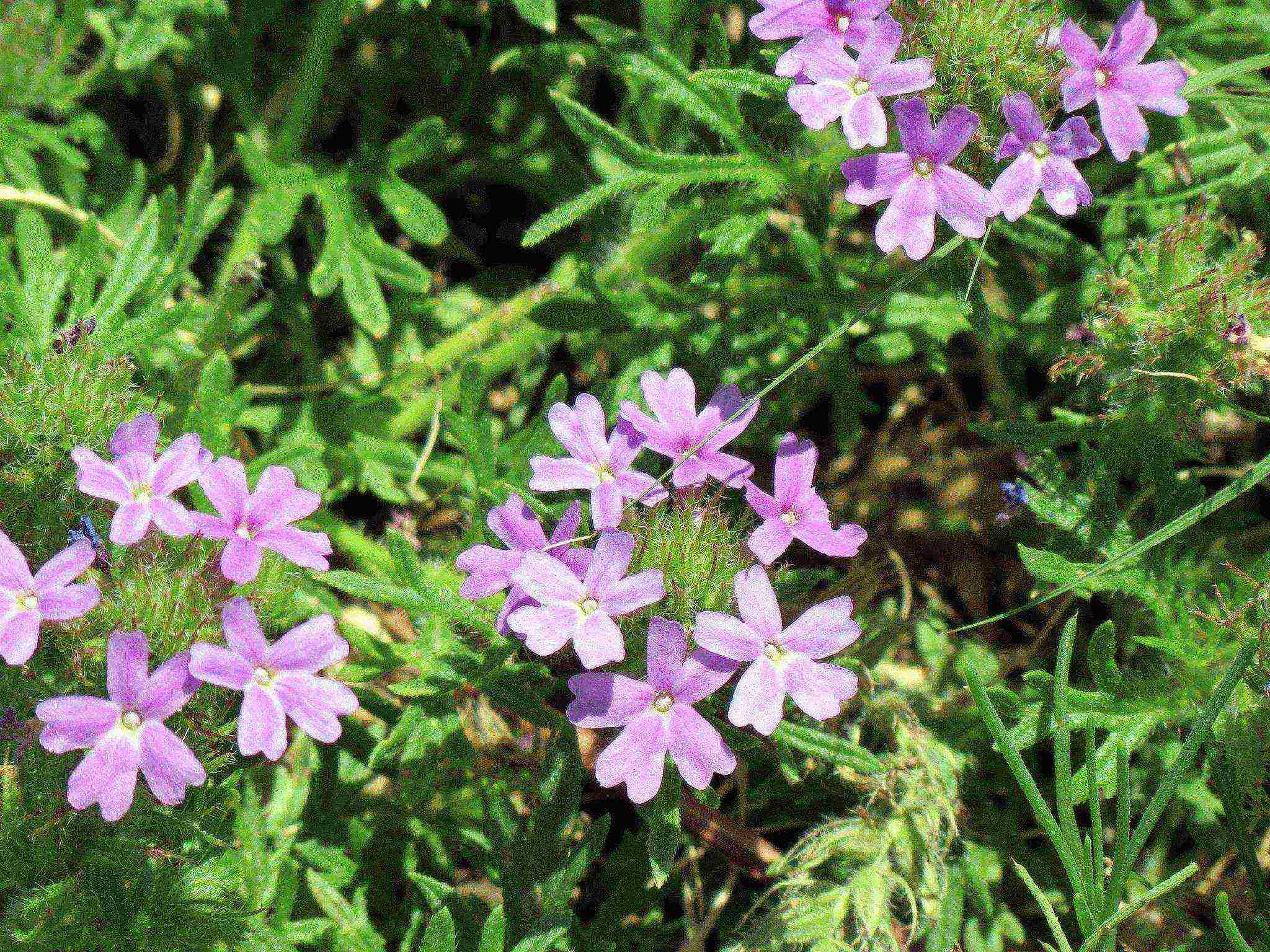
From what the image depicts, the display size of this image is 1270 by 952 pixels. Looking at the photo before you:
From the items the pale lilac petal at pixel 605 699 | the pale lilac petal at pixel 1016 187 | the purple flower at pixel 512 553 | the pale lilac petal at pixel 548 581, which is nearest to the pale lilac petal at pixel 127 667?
the purple flower at pixel 512 553

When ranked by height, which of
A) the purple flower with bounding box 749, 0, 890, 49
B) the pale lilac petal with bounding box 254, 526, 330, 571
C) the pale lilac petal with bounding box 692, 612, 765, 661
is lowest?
the pale lilac petal with bounding box 692, 612, 765, 661

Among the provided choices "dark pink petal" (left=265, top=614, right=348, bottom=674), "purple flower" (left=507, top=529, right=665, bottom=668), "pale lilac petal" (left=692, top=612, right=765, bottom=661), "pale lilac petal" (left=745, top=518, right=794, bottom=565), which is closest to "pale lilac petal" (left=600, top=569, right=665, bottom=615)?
"purple flower" (left=507, top=529, right=665, bottom=668)

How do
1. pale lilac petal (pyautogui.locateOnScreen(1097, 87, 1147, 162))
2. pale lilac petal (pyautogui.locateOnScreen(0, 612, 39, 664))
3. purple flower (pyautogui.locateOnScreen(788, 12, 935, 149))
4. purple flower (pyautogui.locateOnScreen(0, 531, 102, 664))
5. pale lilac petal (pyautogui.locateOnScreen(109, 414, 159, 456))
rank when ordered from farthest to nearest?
pale lilac petal (pyautogui.locateOnScreen(1097, 87, 1147, 162)) < purple flower (pyautogui.locateOnScreen(788, 12, 935, 149)) < pale lilac petal (pyautogui.locateOnScreen(109, 414, 159, 456)) < purple flower (pyautogui.locateOnScreen(0, 531, 102, 664)) < pale lilac petal (pyautogui.locateOnScreen(0, 612, 39, 664))

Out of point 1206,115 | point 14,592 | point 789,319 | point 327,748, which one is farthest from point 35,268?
point 1206,115

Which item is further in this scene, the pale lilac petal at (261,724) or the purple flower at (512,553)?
the purple flower at (512,553)

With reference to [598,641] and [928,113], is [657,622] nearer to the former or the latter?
[598,641]

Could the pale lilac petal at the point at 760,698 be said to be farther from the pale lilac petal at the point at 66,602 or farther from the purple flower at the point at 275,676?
the pale lilac petal at the point at 66,602

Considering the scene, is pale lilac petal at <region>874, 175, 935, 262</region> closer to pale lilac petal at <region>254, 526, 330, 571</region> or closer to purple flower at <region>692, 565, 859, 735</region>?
purple flower at <region>692, 565, 859, 735</region>
